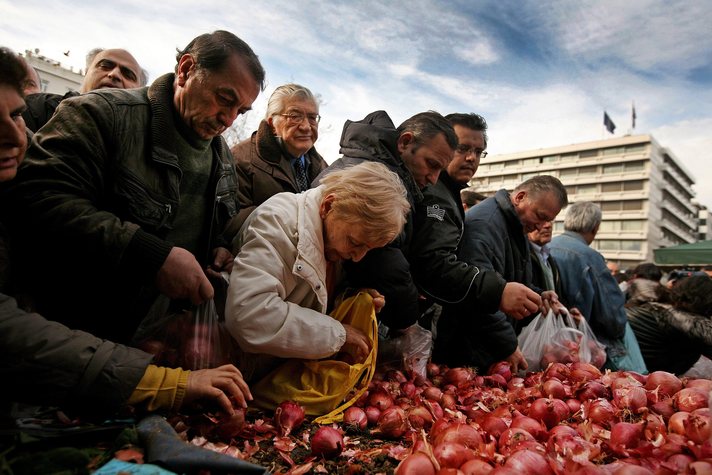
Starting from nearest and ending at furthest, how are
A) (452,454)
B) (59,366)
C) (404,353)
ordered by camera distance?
(59,366) < (452,454) < (404,353)

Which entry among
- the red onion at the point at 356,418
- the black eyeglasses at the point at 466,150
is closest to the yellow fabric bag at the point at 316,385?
the red onion at the point at 356,418

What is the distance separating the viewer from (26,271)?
4.87 ft

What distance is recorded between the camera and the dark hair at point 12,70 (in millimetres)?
1162

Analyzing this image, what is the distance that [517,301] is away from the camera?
244cm

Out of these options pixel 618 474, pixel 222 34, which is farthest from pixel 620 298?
pixel 222 34

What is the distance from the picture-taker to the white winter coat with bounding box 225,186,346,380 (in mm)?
1571

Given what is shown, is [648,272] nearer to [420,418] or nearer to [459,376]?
[459,376]

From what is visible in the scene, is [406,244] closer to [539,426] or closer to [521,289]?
[521,289]

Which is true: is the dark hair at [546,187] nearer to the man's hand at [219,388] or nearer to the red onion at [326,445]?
the red onion at [326,445]

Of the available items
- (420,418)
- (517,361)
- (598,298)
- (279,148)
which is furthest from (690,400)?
(279,148)

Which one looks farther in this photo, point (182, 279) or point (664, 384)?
point (664, 384)

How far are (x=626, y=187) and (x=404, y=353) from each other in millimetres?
52843

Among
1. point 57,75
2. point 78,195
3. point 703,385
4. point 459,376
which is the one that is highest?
point 57,75

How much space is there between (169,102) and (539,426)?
1.97 metres
